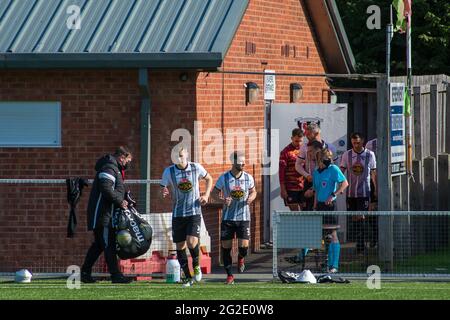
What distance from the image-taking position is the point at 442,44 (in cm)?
3091

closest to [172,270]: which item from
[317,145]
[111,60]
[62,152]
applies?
[317,145]

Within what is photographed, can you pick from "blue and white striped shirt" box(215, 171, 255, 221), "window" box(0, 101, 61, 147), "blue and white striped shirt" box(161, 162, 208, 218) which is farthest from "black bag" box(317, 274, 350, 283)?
"window" box(0, 101, 61, 147)

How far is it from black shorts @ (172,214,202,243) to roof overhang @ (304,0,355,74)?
24.2 ft

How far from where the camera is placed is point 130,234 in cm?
1689

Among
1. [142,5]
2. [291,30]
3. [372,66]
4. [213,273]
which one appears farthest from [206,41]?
[372,66]

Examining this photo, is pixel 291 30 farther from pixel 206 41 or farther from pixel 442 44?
pixel 442 44

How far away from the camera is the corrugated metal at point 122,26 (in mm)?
18734

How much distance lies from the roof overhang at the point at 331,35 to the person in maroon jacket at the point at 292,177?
4.41 m

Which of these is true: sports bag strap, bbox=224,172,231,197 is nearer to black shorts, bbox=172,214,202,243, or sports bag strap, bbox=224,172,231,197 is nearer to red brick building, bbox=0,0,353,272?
black shorts, bbox=172,214,202,243

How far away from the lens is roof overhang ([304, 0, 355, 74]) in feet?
77.3

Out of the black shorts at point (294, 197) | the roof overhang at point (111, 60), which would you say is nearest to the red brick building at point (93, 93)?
the roof overhang at point (111, 60)

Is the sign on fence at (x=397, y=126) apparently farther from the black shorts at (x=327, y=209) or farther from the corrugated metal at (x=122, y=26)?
the corrugated metal at (x=122, y=26)

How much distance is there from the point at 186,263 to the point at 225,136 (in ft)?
11.1

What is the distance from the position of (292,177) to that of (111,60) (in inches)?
125
